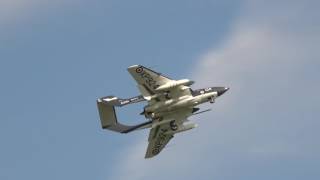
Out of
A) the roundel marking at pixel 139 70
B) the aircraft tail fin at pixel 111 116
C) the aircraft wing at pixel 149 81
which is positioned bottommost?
the aircraft tail fin at pixel 111 116

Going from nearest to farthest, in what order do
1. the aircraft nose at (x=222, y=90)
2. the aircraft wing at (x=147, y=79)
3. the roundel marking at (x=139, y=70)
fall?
the roundel marking at (x=139, y=70), the aircraft wing at (x=147, y=79), the aircraft nose at (x=222, y=90)

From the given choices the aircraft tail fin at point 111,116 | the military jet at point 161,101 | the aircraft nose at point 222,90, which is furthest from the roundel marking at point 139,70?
the aircraft nose at point 222,90

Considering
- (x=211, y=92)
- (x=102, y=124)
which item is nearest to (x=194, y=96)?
(x=211, y=92)

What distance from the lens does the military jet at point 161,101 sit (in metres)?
185

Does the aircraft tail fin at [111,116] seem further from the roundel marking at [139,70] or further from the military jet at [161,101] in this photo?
the roundel marking at [139,70]

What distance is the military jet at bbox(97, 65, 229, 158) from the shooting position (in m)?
185

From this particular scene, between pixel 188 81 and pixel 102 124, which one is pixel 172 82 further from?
pixel 102 124

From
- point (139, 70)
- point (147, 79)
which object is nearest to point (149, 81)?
point (147, 79)

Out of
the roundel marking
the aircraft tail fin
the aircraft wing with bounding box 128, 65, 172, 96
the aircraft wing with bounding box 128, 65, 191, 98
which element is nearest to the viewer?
the roundel marking

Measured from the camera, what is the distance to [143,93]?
610 ft

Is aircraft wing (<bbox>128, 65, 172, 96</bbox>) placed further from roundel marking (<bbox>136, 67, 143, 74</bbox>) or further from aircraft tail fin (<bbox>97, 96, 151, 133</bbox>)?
aircraft tail fin (<bbox>97, 96, 151, 133</bbox>)

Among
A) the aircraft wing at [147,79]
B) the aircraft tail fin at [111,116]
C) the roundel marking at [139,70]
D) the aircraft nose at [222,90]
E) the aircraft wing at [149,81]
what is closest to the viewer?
the roundel marking at [139,70]

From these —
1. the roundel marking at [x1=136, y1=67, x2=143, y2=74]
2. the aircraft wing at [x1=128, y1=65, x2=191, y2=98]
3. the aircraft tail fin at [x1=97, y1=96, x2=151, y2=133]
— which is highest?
the roundel marking at [x1=136, y1=67, x2=143, y2=74]

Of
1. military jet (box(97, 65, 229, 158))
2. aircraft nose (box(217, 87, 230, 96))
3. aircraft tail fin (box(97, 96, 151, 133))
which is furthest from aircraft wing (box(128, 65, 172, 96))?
aircraft nose (box(217, 87, 230, 96))
